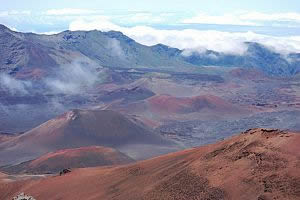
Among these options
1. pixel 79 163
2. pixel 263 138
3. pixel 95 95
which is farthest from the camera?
pixel 95 95

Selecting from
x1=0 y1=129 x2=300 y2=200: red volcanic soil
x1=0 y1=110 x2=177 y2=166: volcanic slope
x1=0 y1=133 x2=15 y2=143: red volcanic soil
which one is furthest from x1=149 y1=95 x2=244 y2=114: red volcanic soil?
x1=0 y1=129 x2=300 y2=200: red volcanic soil

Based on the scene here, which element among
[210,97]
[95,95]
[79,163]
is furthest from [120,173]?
[95,95]

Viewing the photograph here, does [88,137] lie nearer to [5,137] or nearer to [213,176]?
[5,137]

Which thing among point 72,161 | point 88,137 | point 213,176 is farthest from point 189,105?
point 213,176

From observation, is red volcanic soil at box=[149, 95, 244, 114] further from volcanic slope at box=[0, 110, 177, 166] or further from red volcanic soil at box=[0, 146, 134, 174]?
red volcanic soil at box=[0, 146, 134, 174]

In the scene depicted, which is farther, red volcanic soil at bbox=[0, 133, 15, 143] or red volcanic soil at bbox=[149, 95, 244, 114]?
red volcanic soil at bbox=[149, 95, 244, 114]

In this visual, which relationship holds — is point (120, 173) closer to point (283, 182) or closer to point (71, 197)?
point (71, 197)

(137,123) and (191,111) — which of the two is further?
(191,111)
